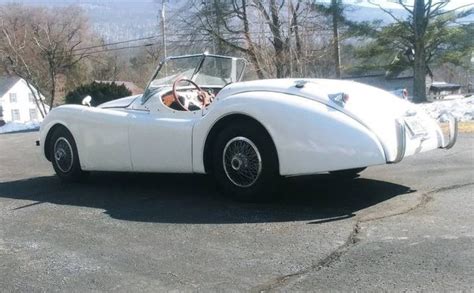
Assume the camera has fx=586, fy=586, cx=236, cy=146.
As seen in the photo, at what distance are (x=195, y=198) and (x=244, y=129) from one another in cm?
98

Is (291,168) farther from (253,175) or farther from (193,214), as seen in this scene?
(193,214)

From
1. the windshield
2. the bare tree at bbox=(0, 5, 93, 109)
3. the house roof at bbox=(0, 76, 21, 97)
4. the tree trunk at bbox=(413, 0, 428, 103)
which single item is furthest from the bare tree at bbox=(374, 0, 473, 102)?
the house roof at bbox=(0, 76, 21, 97)

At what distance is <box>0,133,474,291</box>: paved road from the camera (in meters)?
3.47

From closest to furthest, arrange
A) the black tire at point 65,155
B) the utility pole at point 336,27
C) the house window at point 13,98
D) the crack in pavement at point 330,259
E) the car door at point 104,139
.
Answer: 1. the crack in pavement at point 330,259
2. the car door at point 104,139
3. the black tire at point 65,155
4. the utility pole at point 336,27
5. the house window at point 13,98

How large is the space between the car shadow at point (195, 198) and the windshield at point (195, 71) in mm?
1141

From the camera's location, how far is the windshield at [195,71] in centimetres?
678

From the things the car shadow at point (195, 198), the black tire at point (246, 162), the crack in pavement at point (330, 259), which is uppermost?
the black tire at point (246, 162)

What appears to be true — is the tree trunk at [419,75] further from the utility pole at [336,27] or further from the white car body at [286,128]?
the white car body at [286,128]

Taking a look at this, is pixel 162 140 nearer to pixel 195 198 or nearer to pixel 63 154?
pixel 195 198

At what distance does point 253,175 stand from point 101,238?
4.83 ft

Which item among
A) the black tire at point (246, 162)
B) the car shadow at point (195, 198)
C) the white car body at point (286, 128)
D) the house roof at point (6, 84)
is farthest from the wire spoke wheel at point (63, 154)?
the house roof at point (6, 84)

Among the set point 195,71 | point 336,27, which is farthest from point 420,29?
point 195,71

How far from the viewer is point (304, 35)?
21578 mm

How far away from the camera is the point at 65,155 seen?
7.18m
